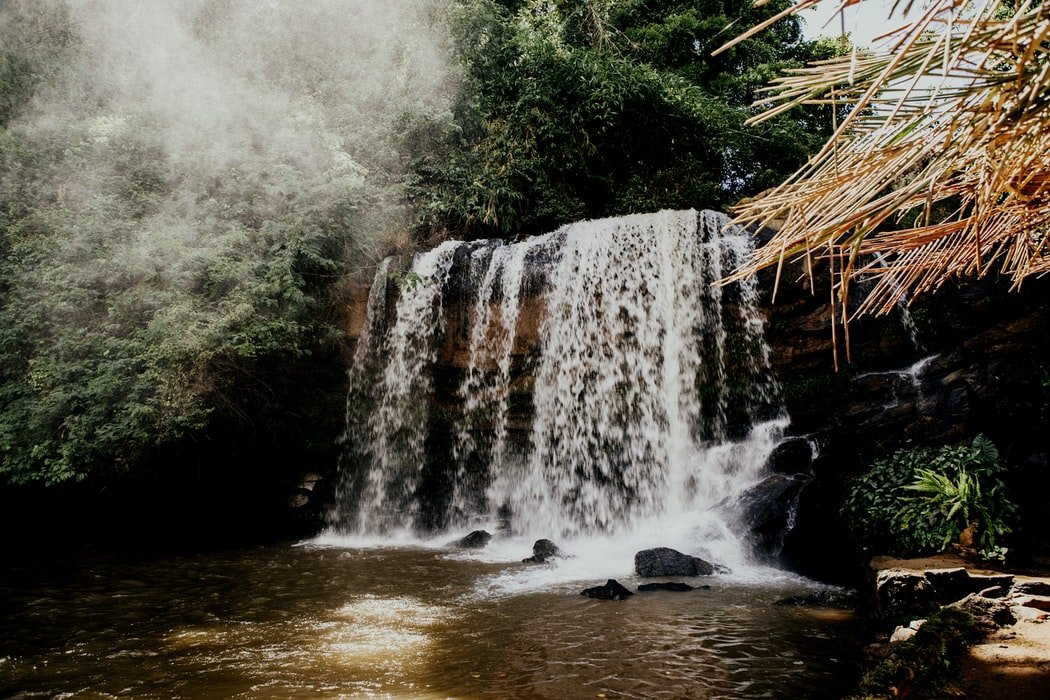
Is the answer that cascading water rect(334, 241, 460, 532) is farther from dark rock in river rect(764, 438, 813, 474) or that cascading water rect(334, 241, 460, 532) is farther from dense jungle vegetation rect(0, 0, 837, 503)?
dark rock in river rect(764, 438, 813, 474)

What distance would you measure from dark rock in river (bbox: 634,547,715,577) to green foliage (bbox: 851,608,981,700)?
3.01 m

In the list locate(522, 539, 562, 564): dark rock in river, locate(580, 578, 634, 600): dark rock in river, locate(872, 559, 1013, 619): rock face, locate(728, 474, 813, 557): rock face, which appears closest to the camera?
locate(872, 559, 1013, 619): rock face

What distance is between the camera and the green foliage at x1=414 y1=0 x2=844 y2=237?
46.4 ft

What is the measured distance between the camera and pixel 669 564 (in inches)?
279

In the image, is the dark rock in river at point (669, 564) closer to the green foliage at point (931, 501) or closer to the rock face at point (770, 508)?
the rock face at point (770, 508)

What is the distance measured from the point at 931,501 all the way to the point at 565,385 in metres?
6.11

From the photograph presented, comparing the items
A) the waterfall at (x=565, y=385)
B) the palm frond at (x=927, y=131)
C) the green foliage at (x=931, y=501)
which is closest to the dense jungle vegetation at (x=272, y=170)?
the waterfall at (x=565, y=385)

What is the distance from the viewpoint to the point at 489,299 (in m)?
11.6

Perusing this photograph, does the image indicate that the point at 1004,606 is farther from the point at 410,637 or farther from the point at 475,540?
the point at 475,540

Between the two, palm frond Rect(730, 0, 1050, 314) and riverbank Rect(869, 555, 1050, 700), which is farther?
riverbank Rect(869, 555, 1050, 700)

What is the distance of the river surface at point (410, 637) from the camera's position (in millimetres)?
3996

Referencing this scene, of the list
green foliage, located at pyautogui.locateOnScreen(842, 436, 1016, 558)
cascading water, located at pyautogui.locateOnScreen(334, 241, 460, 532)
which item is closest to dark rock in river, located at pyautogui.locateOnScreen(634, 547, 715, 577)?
green foliage, located at pyautogui.locateOnScreen(842, 436, 1016, 558)

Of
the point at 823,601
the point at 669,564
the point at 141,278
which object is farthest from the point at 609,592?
the point at 141,278

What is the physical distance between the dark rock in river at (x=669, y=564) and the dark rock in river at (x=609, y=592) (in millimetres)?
997
